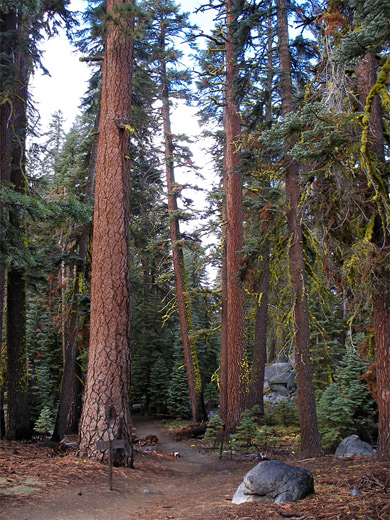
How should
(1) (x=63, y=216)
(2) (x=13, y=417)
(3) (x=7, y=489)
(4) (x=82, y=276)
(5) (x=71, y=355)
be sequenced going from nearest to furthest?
(3) (x=7, y=489), (1) (x=63, y=216), (2) (x=13, y=417), (5) (x=71, y=355), (4) (x=82, y=276)

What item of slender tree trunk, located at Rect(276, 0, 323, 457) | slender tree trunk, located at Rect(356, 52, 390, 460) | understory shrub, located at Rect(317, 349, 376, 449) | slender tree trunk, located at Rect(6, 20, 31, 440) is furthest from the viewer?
slender tree trunk, located at Rect(6, 20, 31, 440)

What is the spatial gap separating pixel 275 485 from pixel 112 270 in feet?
14.9

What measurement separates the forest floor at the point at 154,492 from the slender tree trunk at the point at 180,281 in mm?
9570

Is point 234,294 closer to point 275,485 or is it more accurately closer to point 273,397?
point 275,485

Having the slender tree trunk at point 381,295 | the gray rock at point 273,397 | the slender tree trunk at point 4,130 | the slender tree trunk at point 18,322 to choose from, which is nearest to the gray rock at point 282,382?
the gray rock at point 273,397

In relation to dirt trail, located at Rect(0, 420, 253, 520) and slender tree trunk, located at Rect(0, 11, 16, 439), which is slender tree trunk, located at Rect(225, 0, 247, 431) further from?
slender tree trunk, located at Rect(0, 11, 16, 439)

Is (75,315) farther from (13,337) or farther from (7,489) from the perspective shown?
(7,489)

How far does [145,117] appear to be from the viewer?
615 inches

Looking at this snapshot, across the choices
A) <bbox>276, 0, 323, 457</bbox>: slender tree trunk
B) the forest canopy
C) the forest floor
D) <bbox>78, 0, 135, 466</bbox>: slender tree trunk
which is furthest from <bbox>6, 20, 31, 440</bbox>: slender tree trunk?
<bbox>276, 0, 323, 457</bbox>: slender tree trunk

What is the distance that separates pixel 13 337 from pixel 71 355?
1778 millimetres

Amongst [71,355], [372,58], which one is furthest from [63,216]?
[372,58]

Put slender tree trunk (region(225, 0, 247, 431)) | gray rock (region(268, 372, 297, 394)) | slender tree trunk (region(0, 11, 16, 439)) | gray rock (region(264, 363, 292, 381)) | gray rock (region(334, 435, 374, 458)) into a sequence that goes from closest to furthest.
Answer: gray rock (region(334, 435, 374, 458)), slender tree trunk (region(0, 11, 16, 439)), slender tree trunk (region(225, 0, 247, 431)), gray rock (region(268, 372, 297, 394)), gray rock (region(264, 363, 292, 381))

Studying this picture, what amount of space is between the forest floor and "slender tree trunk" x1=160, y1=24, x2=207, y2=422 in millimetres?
9570

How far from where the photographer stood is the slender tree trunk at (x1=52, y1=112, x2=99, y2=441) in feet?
39.7
